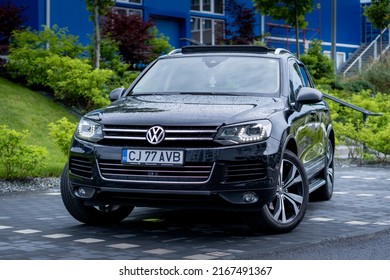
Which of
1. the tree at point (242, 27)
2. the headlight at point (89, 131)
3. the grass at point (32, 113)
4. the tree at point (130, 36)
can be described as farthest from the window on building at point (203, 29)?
Answer: the headlight at point (89, 131)

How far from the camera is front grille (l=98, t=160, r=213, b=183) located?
22.4ft

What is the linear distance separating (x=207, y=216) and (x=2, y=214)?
7.27 feet

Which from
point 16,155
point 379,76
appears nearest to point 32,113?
point 16,155

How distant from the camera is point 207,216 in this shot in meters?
8.77

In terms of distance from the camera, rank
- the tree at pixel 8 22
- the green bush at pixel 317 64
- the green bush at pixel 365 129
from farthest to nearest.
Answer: the green bush at pixel 317 64 < the tree at pixel 8 22 < the green bush at pixel 365 129

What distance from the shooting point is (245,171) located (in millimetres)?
6883

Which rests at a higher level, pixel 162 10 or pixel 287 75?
pixel 162 10

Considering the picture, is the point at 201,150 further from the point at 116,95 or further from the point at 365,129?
the point at 365,129

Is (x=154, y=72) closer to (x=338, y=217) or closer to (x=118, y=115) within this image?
(x=118, y=115)

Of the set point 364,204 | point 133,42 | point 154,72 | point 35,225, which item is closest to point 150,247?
point 35,225

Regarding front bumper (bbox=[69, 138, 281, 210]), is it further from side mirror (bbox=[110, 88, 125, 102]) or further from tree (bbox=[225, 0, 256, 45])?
tree (bbox=[225, 0, 256, 45])

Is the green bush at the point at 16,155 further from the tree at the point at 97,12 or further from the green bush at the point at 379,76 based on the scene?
the green bush at the point at 379,76

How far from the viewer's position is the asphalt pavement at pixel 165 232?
21.2 feet

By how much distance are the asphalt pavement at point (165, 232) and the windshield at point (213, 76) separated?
135 cm
